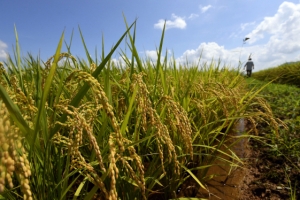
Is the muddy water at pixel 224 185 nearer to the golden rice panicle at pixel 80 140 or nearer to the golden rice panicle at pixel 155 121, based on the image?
the golden rice panicle at pixel 155 121

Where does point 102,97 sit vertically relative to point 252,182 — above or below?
above

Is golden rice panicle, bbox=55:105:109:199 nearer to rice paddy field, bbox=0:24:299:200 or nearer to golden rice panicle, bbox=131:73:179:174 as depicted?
rice paddy field, bbox=0:24:299:200

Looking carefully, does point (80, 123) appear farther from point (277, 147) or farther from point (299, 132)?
point (299, 132)

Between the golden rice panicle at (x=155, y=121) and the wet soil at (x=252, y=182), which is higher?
the golden rice panicle at (x=155, y=121)

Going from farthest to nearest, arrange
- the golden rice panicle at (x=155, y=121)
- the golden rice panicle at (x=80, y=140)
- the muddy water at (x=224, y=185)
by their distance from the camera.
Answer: the muddy water at (x=224, y=185), the golden rice panicle at (x=155, y=121), the golden rice panicle at (x=80, y=140)

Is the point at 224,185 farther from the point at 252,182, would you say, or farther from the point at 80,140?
the point at 80,140

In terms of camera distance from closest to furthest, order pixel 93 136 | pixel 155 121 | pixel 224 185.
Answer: pixel 93 136 → pixel 155 121 → pixel 224 185

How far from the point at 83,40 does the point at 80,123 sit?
1.21 meters

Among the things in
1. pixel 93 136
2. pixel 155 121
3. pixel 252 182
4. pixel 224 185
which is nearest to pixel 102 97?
pixel 93 136

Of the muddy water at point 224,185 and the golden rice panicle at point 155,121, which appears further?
the muddy water at point 224,185

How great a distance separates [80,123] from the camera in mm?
532

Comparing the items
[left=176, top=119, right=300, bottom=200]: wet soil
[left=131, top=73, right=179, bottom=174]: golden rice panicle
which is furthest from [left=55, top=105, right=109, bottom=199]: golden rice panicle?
[left=176, top=119, right=300, bottom=200]: wet soil

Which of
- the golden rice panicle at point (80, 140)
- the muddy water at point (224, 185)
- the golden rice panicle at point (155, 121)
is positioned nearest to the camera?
the golden rice panicle at point (80, 140)

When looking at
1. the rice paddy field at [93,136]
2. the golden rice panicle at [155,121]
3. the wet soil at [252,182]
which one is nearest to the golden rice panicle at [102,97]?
the rice paddy field at [93,136]
